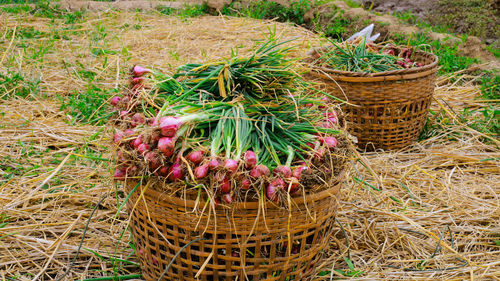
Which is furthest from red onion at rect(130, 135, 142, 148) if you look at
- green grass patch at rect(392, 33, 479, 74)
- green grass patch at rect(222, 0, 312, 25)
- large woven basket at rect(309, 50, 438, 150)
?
green grass patch at rect(222, 0, 312, 25)

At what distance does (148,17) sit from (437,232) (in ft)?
16.0

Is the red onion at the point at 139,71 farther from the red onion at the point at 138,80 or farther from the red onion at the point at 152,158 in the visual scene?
the red onion at the point at 152,158

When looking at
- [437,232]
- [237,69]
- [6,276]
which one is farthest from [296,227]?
[6,276]

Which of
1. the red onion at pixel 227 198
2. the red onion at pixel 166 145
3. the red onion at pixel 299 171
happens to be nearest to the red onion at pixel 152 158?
the red onion at pixel 166 145

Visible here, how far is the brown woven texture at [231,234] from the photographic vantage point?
1518 mm

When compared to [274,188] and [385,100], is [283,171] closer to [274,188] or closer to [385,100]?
[274,188]

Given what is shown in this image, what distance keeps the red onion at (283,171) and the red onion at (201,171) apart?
0.76 ft

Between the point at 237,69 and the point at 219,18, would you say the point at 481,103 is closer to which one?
the point at 237,69

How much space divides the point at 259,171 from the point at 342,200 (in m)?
1.18

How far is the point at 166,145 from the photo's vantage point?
1472 mm

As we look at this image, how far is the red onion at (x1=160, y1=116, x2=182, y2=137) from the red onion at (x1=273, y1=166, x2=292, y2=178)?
1.16 feet

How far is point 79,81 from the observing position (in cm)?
397

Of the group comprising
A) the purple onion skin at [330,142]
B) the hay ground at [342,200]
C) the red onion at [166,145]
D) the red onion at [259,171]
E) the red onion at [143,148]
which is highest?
the red onion at [166,145]

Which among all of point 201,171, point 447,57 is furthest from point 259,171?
point 447,57
